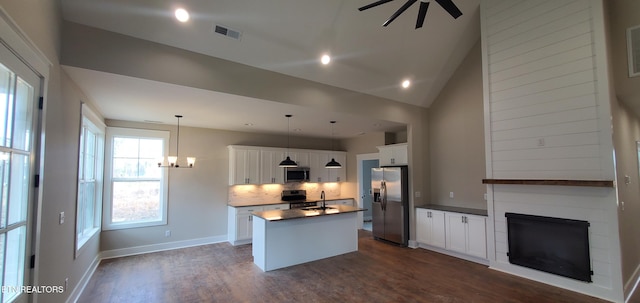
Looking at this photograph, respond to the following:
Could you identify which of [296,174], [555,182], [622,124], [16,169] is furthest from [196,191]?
[622,124]

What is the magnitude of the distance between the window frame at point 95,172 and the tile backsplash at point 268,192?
7.91ft

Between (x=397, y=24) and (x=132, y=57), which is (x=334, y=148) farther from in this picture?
(x=132, y=57)

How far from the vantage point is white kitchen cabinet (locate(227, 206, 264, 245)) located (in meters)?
6.00

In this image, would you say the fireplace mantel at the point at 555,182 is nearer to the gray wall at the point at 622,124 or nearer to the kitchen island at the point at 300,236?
the gray wall at the point at 622,124

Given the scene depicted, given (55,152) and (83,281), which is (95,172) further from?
(55,152)

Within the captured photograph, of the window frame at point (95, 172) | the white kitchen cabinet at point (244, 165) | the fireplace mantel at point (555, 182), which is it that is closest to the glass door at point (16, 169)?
the window frame at point (95, 172)

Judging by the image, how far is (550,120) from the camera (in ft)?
12.6

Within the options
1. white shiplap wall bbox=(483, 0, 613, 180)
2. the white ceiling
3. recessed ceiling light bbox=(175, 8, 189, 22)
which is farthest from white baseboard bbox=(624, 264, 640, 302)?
recessed ceiling light bbox=(175, 8, 189, 22)

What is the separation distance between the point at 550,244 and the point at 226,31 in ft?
16.8

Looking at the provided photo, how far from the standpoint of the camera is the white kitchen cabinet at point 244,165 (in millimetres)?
6418

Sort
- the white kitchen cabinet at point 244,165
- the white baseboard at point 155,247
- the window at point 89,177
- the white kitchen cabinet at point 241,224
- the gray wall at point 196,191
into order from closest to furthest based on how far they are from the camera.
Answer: the window at point 89,177 → the white baseboard at point 155,247 → the gray wall at point 196,191 → the white kitchen cabinet at point 241,224 → the white kitchen cabinet at point 244,165

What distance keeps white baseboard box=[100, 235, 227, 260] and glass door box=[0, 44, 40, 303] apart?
357 cm

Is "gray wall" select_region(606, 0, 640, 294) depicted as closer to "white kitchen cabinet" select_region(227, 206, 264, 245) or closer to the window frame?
"white kitchen cabinet" select_region(227, 206, 264, 245)

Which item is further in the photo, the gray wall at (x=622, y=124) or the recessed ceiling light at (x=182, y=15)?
the gray wall at (x=622, y=124)
